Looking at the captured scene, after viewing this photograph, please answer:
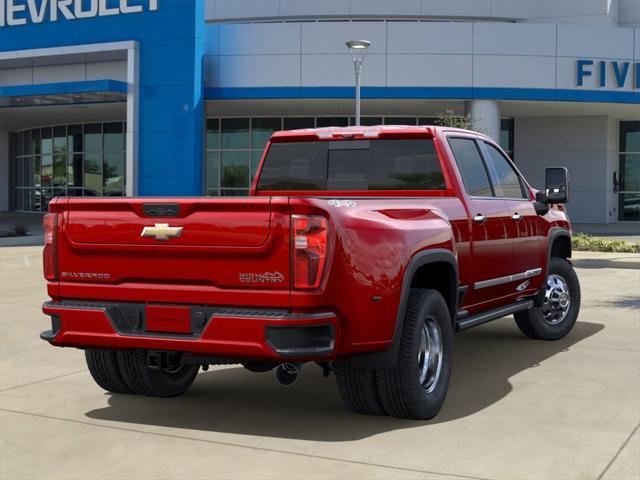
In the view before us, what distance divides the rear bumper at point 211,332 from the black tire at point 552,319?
13.5ft

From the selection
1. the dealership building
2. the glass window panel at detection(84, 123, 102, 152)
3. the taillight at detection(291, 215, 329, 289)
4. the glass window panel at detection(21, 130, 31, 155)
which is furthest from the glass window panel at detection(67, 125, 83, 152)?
the taillight at detection(291, 215, 329, 289)

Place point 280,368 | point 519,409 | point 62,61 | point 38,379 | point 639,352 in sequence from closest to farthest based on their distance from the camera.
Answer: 1. point 280,368
2. point 519,409
3. point 38,379
4. point 639,352
5. point 62,61

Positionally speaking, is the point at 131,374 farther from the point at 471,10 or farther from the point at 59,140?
the point at 59,140

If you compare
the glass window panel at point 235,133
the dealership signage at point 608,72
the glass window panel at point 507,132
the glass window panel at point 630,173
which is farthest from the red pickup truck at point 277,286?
the glass window panel at point 630,173

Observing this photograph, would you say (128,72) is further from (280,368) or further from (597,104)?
(280,368)

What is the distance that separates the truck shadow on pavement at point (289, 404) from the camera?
5.33m

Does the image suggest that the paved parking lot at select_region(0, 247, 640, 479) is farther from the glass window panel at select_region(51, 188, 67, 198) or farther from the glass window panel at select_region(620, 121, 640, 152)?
the glass window panel at select_region(51, 188, 67, 198)

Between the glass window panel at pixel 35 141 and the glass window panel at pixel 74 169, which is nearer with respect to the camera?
the glass window panel at pixel 74 169

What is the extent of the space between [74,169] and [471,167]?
34.7 m

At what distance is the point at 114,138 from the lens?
3794 cm

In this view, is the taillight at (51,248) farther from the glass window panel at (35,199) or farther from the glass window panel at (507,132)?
the glass window panel at (35,199)

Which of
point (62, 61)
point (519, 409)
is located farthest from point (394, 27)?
point (519, 409)

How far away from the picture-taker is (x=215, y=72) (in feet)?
102

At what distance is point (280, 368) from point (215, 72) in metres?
26.9
